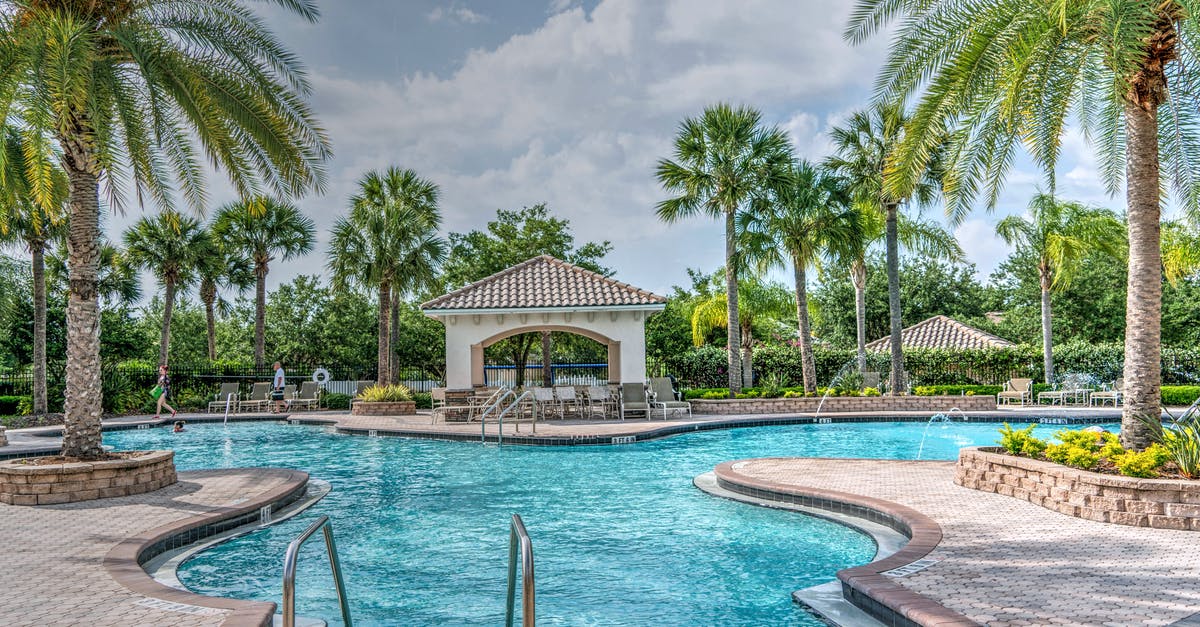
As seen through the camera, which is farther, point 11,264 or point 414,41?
point 11,264

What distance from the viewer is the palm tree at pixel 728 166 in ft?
71.6

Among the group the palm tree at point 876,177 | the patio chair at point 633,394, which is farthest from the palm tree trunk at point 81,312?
the palm tree at point 876,177

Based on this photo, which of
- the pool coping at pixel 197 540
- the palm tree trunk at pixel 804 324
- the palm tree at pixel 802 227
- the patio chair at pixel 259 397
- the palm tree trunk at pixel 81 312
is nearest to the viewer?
the pool coping at pixel 197 540

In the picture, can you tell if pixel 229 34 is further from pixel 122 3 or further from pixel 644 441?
Answer: pixel 644 441

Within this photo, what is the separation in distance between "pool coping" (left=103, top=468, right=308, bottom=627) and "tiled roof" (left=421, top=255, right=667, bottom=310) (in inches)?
413

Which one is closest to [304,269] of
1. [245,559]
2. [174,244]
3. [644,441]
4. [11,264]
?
[174,244]

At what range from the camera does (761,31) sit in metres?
14.3

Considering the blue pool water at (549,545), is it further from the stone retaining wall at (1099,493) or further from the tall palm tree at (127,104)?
the tall palm tree at (127,104)

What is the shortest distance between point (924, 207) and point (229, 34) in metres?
18.3

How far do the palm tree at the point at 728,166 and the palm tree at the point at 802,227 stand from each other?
44cm

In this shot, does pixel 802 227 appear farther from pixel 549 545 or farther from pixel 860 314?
pixel 549 545

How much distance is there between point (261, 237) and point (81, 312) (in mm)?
19366

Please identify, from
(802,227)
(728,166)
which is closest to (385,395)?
(728,166)

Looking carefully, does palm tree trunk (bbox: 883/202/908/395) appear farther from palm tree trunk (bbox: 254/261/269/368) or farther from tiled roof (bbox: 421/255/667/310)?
palm tree trunk (bbox: 254/261/269/368)
